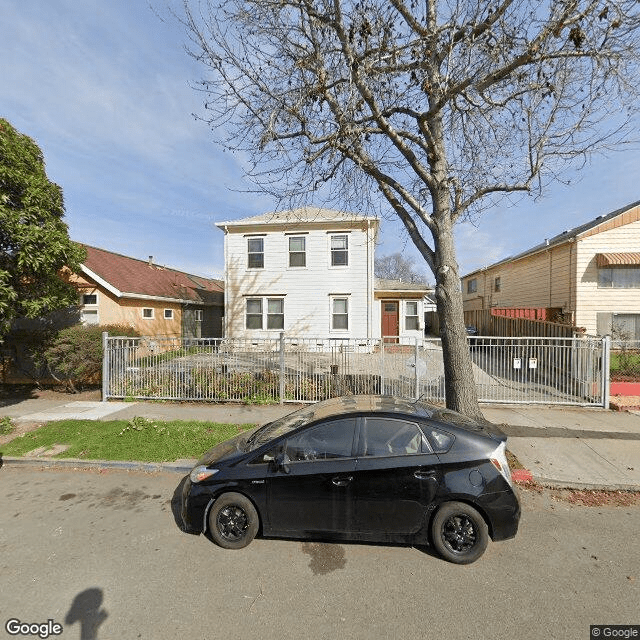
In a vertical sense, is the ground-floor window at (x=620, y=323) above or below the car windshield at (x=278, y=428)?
above

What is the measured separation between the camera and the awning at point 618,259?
531 inches

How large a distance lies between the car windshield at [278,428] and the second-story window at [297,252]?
12301 millimetres

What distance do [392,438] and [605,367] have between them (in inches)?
295

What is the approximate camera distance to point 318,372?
8719mm

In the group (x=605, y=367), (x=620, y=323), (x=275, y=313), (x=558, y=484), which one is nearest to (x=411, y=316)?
(x=275, y=313)

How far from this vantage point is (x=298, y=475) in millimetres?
3359

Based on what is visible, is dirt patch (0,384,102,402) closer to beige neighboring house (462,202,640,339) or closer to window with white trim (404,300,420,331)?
window with white trim (404,300,420,331)

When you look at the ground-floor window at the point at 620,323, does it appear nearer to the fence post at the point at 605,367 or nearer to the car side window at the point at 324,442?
the fence post at the point at 605,367

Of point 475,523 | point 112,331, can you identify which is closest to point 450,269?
point 475,523

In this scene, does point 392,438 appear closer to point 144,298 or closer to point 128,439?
point 128,439

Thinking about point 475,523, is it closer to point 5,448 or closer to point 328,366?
point 328,366

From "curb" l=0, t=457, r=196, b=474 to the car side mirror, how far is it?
8.07 feet

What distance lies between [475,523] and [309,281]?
13338 millimetres

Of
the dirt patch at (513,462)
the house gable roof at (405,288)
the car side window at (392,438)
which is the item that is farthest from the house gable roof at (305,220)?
the car side window at (392,438)
